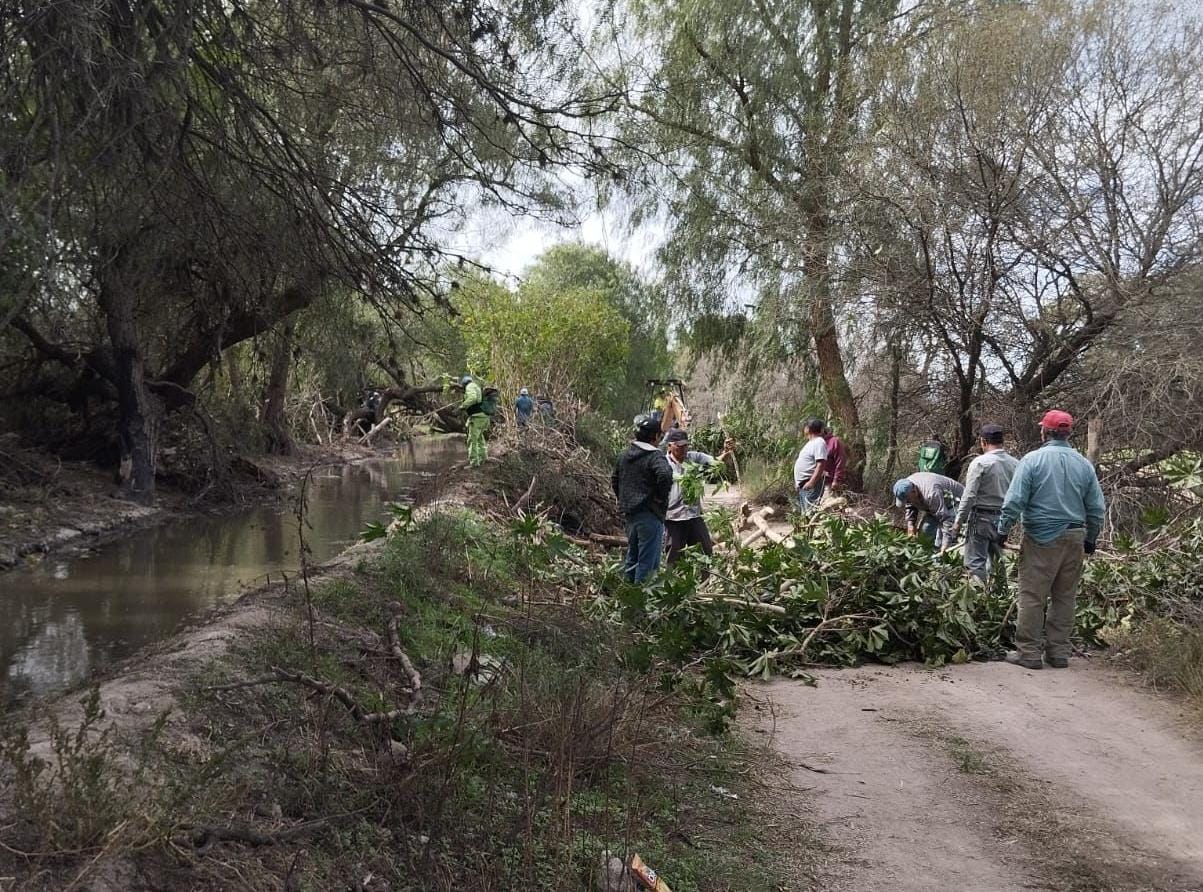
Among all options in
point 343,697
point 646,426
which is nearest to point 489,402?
point 646,426

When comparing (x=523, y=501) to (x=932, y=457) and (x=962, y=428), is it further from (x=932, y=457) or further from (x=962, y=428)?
(x=962, y=428)

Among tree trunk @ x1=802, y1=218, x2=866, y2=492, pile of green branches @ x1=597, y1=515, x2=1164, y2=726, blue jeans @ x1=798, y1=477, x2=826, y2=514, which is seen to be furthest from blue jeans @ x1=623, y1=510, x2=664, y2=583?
tree trunk @ x1=802, y1=218, x2=866, y2=492

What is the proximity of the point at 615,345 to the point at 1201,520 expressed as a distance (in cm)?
2876

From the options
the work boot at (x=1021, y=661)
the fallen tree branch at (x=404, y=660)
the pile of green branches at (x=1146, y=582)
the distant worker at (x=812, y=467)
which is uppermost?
the distant worker at (x=812, y=467)

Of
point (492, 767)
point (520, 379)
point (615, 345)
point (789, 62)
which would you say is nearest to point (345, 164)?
point (492, 767)

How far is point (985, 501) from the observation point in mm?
9500

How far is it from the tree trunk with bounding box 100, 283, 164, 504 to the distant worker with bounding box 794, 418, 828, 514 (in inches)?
420

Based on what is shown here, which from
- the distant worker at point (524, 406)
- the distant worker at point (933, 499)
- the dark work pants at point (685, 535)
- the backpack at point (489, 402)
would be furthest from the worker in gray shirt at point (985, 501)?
the distant worker at point (524, 406)

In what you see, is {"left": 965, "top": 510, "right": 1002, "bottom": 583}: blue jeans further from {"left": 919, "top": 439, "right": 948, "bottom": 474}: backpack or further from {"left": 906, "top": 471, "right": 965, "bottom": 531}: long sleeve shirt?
{"left": 919, "top": 439, "right": 948, "bottom": 474}: backpack

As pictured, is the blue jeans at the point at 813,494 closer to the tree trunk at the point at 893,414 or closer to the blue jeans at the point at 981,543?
the tree trunk at the point at 893,414

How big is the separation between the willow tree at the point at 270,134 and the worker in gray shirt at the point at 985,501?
520 cm

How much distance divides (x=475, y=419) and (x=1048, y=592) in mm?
11766

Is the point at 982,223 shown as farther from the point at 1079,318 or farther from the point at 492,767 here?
the point at 492,767

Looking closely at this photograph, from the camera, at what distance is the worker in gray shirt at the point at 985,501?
9.50m
